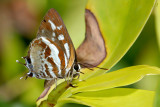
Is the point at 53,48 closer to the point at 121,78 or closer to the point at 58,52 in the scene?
the point at 58,52

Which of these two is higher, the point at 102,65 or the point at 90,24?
the point at 90,24

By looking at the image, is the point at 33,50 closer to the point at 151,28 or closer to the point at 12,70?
the point at 12,70

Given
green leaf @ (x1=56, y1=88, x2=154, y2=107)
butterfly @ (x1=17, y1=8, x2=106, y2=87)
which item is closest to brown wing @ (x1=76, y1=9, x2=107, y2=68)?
butterfly @ (x1=17, y1=8, x2=106, y2=87)

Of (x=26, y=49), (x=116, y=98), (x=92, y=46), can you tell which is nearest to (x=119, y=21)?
(x=92, y=46)

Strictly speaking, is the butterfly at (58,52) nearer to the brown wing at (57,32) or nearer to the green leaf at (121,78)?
the brown wing at (57,32)

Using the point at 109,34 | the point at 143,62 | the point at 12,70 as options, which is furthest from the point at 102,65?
the point at 12,70

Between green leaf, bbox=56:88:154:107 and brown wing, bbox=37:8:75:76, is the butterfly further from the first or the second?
green leaf, bbox=56:88:154:107
